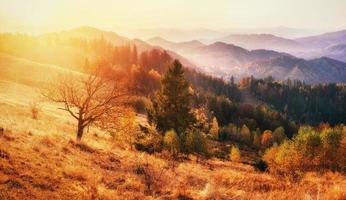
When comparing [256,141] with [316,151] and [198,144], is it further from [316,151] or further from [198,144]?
[198,144]

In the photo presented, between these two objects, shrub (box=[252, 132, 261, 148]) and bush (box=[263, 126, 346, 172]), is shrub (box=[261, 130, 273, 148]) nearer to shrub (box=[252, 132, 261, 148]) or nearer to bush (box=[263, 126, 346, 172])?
shrub (box=[252, 132, 261, 148])

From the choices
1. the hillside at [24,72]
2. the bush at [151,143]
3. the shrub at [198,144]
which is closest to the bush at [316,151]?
the shrub at [198,144]

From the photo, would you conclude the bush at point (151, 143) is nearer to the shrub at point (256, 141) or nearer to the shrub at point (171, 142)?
the shrub at point (171, 142)

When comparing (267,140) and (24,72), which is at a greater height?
(24,72)

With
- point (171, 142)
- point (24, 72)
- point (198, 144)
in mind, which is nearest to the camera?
point (171, 142)

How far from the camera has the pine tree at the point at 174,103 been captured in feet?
163

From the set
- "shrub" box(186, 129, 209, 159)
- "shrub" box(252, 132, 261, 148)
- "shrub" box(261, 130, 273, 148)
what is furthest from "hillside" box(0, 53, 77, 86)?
"shrub" box(261, 130, 273, 148)

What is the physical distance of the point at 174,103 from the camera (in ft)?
163

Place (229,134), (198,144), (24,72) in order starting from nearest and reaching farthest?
(198,144) < (24,72) < (229,134)

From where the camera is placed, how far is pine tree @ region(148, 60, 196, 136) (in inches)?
1953

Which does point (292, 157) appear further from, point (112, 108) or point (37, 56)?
point (37, 56)

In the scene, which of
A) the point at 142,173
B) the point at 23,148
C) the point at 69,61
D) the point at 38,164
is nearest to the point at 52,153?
the point at 23,148

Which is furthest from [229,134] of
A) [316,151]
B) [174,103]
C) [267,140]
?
[174,103]

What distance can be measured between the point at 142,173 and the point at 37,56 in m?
181
